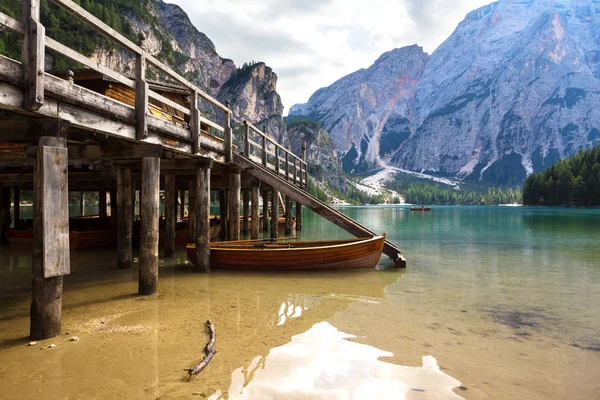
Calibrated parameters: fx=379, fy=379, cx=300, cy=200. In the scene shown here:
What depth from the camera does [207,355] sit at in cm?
568

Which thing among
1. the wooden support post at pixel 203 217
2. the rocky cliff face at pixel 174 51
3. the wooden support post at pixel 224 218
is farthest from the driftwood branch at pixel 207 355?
the rocky cliff face at pixel 174 51

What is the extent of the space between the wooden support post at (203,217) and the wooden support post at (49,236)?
246 inches

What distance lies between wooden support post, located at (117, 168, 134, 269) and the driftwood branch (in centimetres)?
812

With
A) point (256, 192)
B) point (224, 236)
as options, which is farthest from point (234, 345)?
point (224, 236)

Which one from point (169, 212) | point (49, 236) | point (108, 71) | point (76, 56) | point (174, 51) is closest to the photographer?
point (49, 236)

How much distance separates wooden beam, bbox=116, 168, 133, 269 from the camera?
13766mm

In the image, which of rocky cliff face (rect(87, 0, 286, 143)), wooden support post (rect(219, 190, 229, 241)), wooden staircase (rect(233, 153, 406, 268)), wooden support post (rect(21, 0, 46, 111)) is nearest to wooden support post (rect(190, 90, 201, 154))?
wooden staircase (rect(233, 153, 406, 268))

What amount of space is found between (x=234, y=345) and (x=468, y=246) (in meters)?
21.6

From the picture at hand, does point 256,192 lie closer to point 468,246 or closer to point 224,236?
point 224,236

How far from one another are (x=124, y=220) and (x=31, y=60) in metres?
9.37

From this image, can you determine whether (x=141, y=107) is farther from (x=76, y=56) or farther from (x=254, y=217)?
(x=254, y=217)

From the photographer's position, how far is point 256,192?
1945 centimetres

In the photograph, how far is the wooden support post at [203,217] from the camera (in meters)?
12.5

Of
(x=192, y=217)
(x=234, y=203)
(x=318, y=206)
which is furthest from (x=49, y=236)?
(x=192, y=217)
